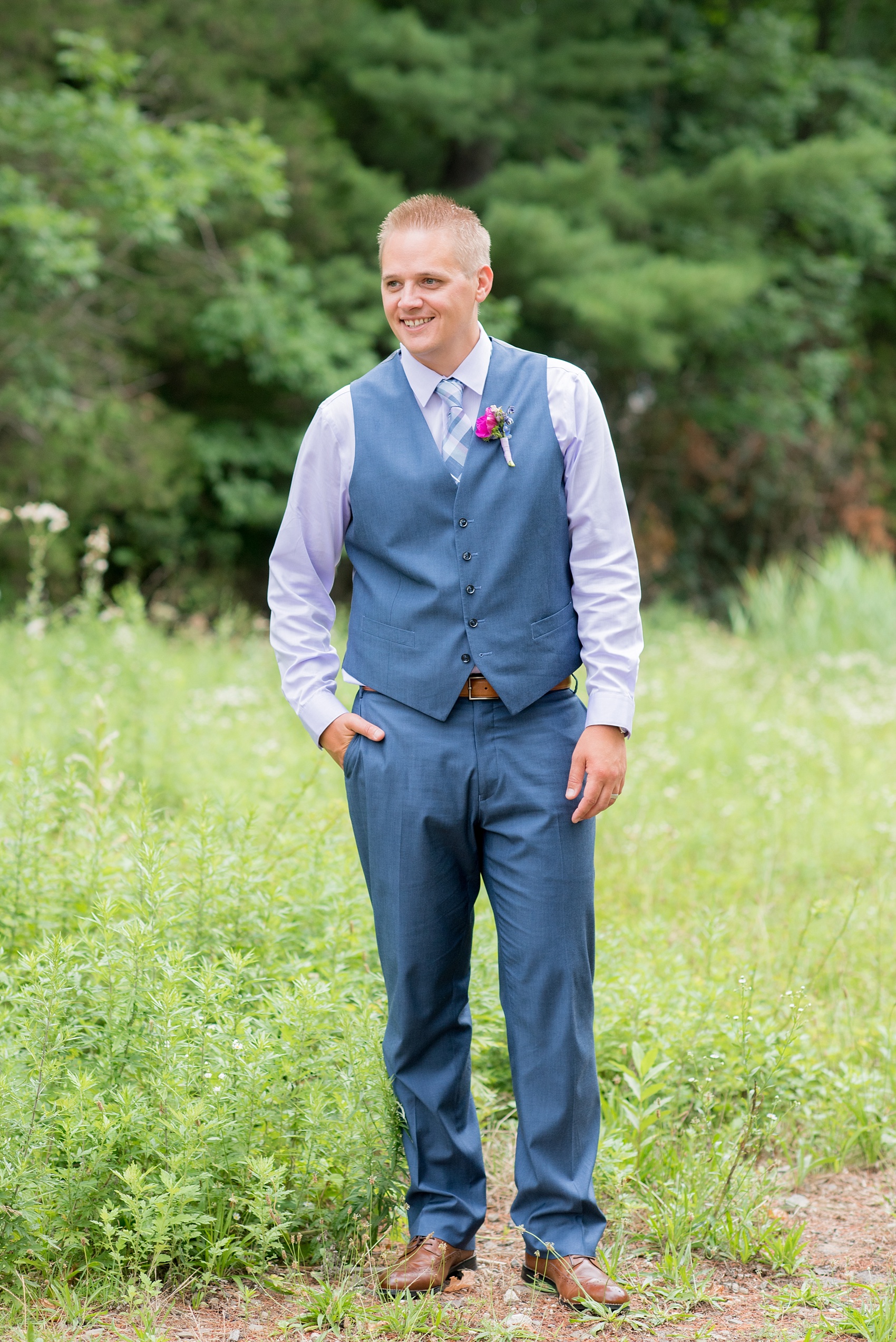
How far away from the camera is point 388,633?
2.56 metres

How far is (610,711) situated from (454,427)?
653mm

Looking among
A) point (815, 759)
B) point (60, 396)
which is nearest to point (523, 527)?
point (815, 759)

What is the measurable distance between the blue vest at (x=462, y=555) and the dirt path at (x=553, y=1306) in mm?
1189

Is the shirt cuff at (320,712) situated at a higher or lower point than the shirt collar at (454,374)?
lower

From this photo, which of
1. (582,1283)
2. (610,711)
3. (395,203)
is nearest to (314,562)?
(610,711)

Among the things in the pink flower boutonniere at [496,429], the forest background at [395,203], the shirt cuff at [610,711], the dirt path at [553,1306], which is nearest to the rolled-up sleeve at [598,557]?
the shirt cuff at [610,711]

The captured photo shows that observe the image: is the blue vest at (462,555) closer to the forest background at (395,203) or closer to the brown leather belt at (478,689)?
the brown leather belt at (478,689)

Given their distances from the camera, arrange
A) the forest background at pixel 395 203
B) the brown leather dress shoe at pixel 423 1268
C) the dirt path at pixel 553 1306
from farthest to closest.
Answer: the forest background at pixel 395 203, the brown leather dress shoe at pixel 423 1268, the dirt path at pixel 553 1306

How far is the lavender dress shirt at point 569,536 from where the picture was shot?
2.56m

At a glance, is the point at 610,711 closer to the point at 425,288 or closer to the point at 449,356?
the point at 449,356

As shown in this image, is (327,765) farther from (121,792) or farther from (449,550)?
(449,550)

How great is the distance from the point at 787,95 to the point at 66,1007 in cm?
1517

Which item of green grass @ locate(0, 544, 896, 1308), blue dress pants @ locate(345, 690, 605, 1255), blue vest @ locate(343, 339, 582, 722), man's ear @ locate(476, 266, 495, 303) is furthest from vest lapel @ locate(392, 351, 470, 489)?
green grass @ locate(0, 544, 896, 1308)

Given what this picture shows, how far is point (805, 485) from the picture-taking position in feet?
55.1
